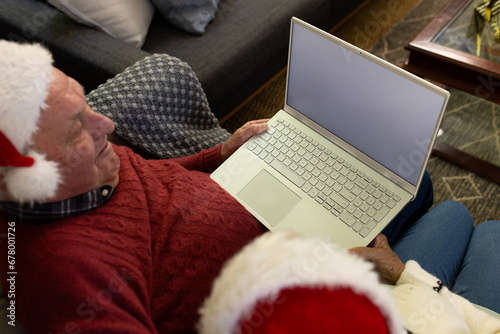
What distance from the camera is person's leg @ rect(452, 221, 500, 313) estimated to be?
3.01 ft

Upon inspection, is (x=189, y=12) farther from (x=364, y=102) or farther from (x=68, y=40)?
(x=364, y=102)

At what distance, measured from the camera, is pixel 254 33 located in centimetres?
167

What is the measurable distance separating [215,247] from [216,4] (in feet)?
3.99

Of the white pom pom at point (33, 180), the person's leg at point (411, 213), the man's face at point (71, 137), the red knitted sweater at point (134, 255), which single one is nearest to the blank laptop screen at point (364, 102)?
the person's leg at point (411, 213)

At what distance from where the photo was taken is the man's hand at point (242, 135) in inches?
43.2

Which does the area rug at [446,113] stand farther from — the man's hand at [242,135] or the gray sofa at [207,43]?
the man's hand at [242,135]

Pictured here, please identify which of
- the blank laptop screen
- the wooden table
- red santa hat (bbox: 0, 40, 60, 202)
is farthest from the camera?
the wooden table

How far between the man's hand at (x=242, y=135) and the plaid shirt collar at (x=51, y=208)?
43 cm

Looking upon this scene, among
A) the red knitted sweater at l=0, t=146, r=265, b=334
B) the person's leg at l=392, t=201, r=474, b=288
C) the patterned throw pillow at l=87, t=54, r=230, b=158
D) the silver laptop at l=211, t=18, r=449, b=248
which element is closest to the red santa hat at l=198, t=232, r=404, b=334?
the red knitted sweater at l=0, t=146, r=265, b=334

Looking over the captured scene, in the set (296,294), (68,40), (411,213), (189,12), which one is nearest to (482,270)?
(411,213)

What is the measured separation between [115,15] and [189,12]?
0.31m

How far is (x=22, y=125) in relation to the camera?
0.66 metres

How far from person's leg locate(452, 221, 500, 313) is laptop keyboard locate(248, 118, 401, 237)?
0.96 feet

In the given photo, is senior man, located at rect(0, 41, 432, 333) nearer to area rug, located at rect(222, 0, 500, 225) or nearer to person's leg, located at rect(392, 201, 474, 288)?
person's leg, located at rect(392, 201, 474, 288)
